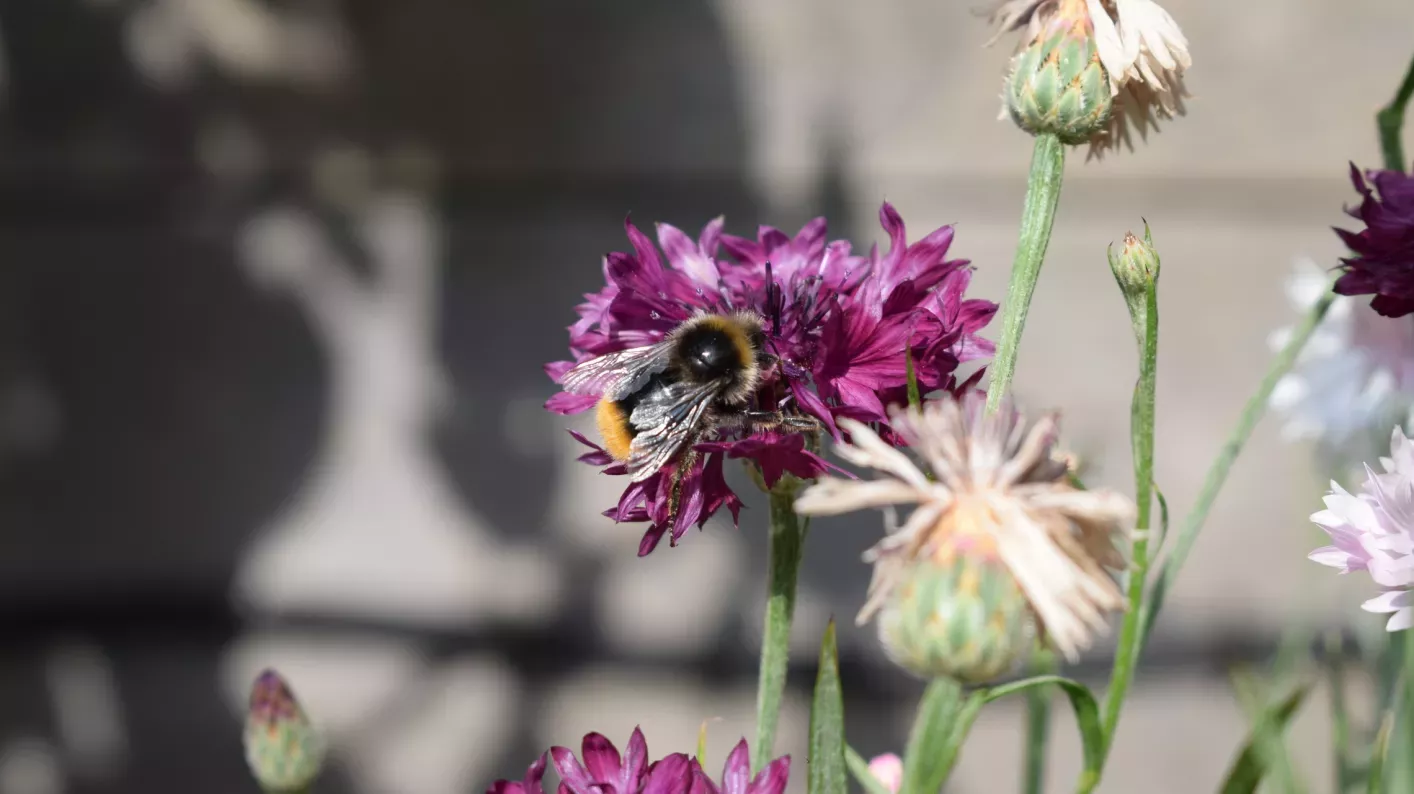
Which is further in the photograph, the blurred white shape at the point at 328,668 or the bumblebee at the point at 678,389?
the blurred white shape at the point at 328,668

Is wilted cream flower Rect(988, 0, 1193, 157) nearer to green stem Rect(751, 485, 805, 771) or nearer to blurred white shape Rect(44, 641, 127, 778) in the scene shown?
green stem Rect(751, 485, 805, 771)

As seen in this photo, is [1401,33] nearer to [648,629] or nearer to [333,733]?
[648,629]

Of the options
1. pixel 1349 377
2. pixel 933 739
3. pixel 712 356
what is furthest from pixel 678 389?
pixel 1349 377

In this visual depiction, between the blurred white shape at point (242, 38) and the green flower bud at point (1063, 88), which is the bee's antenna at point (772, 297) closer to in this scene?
the green flower bud at point (1063, 88)

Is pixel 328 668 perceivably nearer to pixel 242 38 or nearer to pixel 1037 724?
pixel 242 38

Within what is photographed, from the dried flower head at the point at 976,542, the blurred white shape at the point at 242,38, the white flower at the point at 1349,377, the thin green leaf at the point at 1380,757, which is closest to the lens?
the dried flower head at the point at 976,542

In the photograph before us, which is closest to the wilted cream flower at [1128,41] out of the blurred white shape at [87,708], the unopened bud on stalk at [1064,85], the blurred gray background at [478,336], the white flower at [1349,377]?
the unopened bud on stalk at [1064,85]

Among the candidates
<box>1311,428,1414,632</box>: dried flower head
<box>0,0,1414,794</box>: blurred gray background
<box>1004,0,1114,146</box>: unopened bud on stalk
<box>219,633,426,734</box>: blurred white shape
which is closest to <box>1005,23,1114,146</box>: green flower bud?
<box>1004,0,1114,146</box>: unopened bud on stalk

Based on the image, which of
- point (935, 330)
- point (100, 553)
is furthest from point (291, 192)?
point (935, 330)
